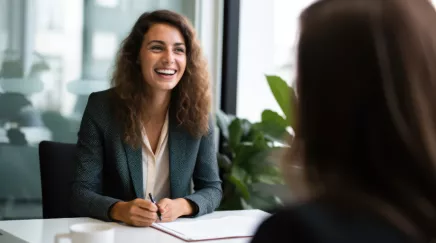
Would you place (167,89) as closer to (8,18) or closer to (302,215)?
(8,18)

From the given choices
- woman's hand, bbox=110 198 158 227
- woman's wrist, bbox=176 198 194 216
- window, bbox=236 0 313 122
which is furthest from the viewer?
window, bbox=236 0 313 122

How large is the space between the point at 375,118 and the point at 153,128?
6.09 feet

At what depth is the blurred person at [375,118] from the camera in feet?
2.45

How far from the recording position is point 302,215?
29.0 inches

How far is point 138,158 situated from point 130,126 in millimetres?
119

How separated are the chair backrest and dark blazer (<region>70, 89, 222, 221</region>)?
0.43 ft

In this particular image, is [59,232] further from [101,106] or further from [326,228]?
[326,228]

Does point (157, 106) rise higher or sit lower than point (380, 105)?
lower

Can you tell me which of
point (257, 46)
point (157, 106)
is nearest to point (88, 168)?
point (157, 106)

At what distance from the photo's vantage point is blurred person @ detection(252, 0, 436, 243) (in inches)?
29.4

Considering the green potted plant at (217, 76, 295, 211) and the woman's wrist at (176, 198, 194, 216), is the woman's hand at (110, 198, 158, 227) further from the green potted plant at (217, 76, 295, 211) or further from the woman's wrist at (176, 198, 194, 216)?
the green potted plant at (217, 76, 295, 211)

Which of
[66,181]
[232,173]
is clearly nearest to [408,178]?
[66,181]

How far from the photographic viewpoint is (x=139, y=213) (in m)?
2.06

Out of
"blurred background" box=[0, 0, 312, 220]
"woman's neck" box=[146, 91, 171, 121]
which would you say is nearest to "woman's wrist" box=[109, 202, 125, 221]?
"woman's neck" box=[146, 91, 171, 121]
